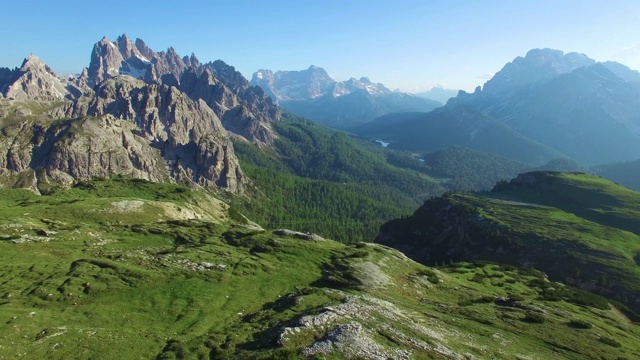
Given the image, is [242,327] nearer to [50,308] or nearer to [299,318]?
[299,318]

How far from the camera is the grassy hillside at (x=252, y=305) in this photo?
55.9 metres

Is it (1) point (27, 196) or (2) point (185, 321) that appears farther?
(1) point (27, 196)

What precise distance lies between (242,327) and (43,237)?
73215 mm

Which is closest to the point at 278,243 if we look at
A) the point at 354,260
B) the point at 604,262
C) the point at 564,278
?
the point at 354,260

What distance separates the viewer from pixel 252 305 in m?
74.1

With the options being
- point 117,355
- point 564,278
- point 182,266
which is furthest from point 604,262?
point 117,355

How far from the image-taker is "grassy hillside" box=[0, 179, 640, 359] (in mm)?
55938

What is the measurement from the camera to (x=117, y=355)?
171 ft

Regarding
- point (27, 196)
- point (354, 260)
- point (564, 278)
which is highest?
point (354, 260)

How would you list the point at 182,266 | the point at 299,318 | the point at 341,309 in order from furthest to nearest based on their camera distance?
the point at 182,266 → the point at 341,309 → the point at 299,318

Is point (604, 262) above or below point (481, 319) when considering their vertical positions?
below

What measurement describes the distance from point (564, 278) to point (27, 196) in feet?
785

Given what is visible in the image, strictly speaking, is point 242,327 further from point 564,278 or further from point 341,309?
point 564,278

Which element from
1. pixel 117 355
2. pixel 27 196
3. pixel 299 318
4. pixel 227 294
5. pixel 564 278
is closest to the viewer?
pixel 117 355
